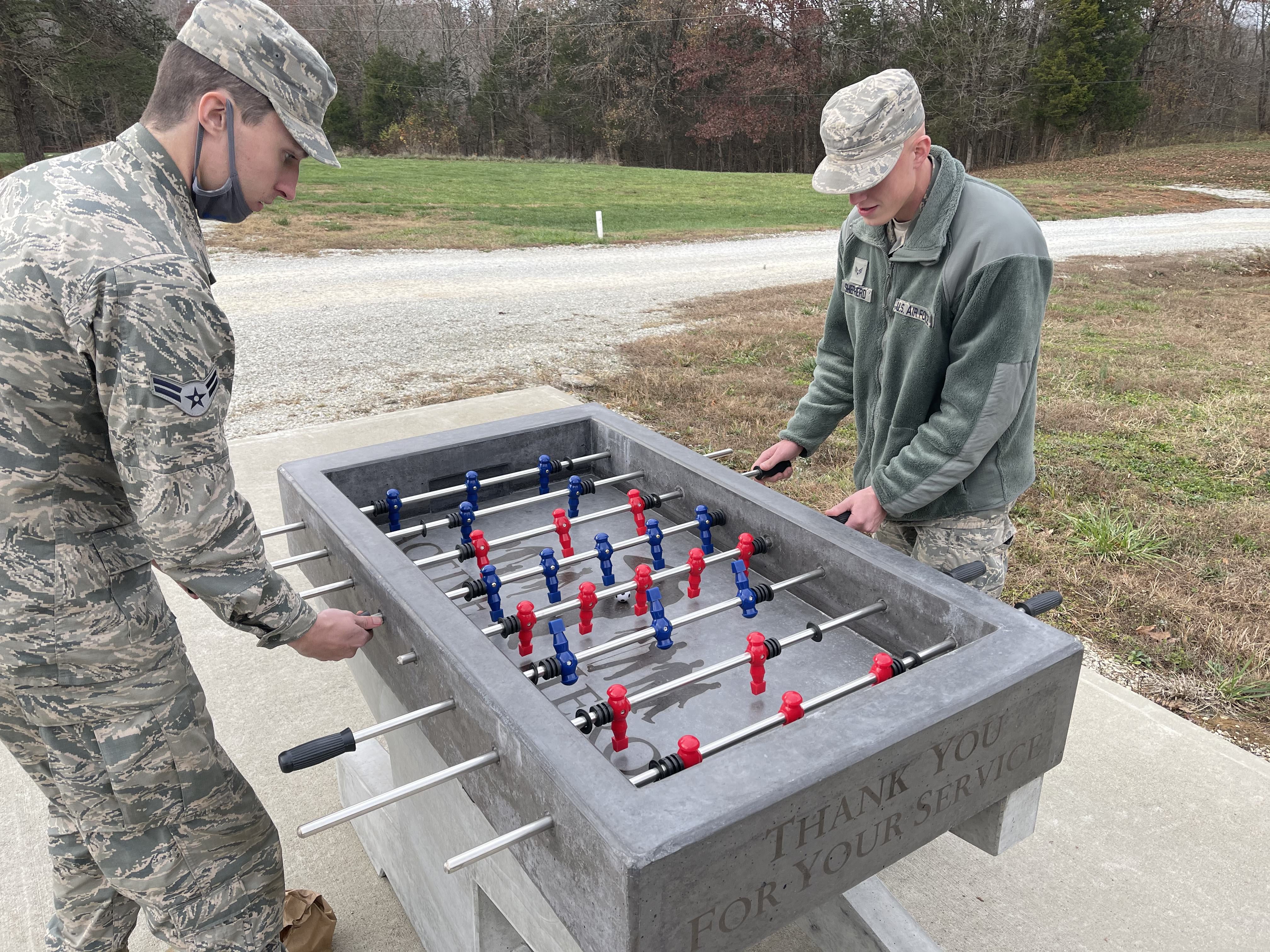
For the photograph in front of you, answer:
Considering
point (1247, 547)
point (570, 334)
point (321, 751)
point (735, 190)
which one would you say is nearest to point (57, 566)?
point (321, 751)

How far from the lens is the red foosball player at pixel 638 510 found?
8.64 feet

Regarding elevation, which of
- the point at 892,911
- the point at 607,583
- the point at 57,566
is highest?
the point at 57,566

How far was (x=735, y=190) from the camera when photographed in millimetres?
23031

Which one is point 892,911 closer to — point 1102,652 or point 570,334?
point 1102,652

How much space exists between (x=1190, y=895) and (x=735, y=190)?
73.2 ft

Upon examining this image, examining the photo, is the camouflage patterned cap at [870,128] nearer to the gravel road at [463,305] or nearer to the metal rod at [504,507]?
the metal rod at [504,507]

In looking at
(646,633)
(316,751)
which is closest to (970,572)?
(646,633)

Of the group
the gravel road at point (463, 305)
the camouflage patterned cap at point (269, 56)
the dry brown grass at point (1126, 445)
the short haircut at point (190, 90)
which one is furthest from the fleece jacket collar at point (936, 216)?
the gravel road at point (463, 305)

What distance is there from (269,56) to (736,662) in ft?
5.01

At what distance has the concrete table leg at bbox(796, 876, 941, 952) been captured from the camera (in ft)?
7.10

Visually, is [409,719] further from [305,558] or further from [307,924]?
[307,924]

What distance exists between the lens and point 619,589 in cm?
223

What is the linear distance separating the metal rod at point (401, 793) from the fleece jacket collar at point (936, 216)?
5.36ft

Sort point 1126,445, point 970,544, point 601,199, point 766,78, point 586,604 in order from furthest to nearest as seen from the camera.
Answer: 1. point 766,78
2. point 601,199
3. point 1126,445
4. point 970,544
5. point 586,604
